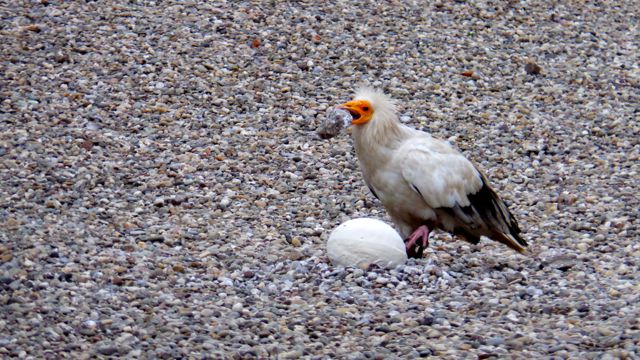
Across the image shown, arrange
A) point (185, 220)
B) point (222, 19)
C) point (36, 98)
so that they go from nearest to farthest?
point (185, 220) < point (36, 98) < point (222, 19)

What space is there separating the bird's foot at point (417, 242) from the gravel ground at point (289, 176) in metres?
0.16

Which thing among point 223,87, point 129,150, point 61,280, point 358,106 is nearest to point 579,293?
point 358,106

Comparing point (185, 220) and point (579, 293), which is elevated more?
point (579, 293)

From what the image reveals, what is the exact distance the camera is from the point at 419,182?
21.1ft

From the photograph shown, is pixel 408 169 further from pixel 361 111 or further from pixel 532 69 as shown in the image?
pixel 532 69

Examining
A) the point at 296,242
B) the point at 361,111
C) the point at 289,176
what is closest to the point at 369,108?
the point at 361,111

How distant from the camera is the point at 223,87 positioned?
9.60 m

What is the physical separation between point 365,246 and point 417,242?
0.53 meters

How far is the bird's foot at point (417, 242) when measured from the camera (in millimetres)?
6547

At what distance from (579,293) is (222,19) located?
578cm

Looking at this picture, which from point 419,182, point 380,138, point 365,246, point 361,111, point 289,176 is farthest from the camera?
point 289,176

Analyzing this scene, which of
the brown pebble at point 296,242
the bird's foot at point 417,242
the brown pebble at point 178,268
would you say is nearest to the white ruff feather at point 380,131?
the bird's foot at point 417,242

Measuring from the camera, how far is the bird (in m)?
6.48

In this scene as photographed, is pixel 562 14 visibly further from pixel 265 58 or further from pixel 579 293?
pixel 579 293
